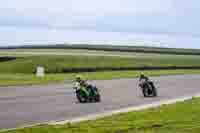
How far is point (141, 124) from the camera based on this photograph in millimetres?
16984

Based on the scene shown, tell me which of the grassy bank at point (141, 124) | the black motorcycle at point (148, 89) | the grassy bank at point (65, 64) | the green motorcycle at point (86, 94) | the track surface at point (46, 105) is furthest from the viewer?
the grassy bank at point (65, 64)

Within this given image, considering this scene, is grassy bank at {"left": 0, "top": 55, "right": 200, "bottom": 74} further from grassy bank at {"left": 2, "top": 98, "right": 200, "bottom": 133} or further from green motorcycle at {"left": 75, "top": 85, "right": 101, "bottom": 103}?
grassy bank at {"left": 2, "top": 98, "right": 200, "bottom": 133}

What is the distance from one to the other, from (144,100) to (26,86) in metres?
11.1

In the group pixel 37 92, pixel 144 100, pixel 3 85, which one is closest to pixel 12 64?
pixel 3 85

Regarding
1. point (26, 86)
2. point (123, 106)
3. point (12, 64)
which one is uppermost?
point (12, 64)

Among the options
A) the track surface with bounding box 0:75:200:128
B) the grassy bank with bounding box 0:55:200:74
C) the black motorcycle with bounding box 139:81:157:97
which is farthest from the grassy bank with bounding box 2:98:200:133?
the grassy bank with bounding box 0:55:200:74

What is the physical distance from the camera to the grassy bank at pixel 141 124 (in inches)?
611

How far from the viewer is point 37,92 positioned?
31.9 meters

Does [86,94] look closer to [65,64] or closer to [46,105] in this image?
[46,105]

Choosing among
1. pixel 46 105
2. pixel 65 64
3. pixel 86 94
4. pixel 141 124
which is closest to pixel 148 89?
pixel 86 94

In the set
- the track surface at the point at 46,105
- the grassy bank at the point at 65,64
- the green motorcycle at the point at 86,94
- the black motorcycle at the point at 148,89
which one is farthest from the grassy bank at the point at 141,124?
the grassy bank at the point at 65,64

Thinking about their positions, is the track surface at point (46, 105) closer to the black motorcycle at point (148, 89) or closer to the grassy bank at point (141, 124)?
the black motorcycle at point (148, 89)

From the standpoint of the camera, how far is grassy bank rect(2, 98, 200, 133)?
15531 millimetres

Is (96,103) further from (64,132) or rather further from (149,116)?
(64,132)
